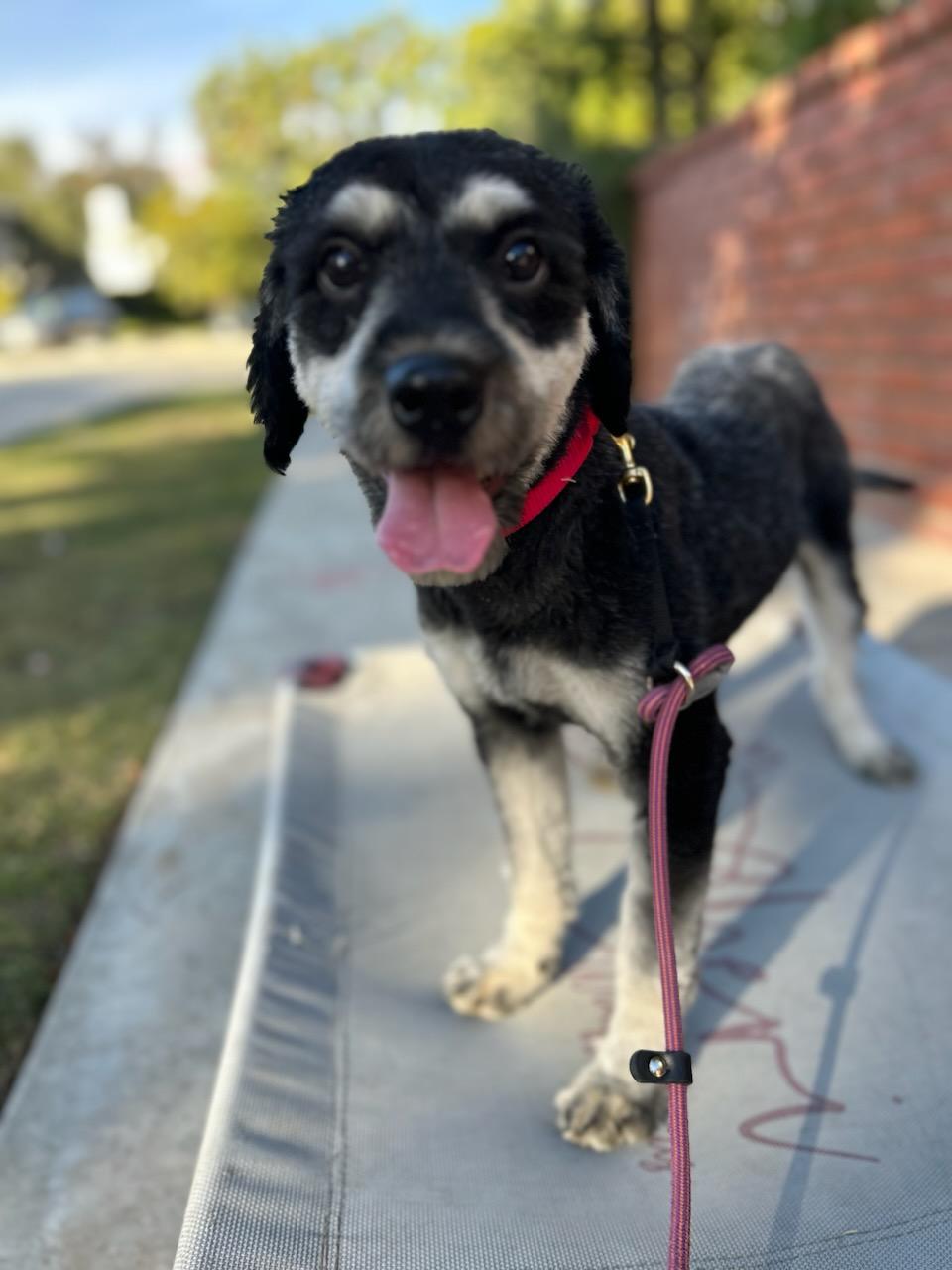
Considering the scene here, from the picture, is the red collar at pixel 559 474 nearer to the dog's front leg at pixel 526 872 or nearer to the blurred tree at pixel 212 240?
the dog's front leg at pixel 526 872

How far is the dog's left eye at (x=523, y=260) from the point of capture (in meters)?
2.07

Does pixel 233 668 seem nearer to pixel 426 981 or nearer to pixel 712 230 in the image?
Answer: pixel 426 981

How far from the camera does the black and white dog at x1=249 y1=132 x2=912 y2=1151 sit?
1.96 metres

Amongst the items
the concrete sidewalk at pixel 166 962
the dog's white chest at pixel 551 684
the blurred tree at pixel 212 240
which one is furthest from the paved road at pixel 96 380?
the dog's white chest at pixel 551 684

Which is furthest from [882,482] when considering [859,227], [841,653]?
[859,227]

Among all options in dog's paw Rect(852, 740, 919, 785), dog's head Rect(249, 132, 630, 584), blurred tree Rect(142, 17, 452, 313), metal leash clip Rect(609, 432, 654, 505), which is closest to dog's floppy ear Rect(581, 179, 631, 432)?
dog's head Rect(249, 132, 630, 584)

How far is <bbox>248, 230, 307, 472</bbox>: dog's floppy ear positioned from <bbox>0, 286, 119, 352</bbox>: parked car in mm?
60172

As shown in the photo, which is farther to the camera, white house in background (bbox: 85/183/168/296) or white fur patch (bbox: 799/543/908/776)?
white house in background (bbox: 85/183/168/296)

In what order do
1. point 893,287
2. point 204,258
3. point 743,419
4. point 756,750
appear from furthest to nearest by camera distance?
point 204,258 → point 893,287 → point 756,750 → point 743,419

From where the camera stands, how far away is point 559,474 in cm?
226

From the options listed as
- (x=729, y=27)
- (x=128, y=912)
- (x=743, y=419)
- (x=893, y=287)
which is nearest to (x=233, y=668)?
(x=128, y=912)

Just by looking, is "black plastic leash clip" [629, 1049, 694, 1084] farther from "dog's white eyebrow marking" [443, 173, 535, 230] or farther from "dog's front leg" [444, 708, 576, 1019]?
"dog's white eyebrow marking" [443, 173, 535, 230]

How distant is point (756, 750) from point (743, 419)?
58.7 inches

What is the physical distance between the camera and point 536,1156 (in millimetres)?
2312
